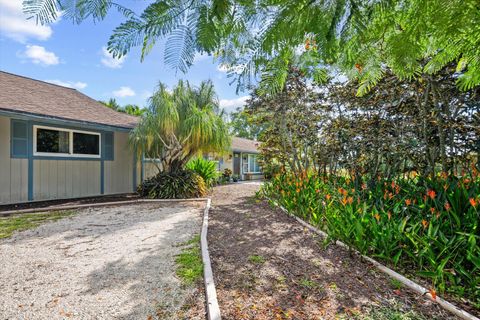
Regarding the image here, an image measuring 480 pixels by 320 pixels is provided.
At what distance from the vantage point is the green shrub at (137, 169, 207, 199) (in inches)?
348

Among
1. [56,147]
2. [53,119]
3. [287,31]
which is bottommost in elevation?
[56,147]

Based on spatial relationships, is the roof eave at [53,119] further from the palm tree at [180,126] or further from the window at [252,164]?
the window at [252,164]

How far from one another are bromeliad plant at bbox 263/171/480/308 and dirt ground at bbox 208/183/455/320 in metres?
0.34

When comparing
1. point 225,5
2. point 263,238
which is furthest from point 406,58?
point 263,238

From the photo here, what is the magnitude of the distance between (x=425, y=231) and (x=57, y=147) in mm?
9893

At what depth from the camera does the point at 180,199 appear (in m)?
8.59

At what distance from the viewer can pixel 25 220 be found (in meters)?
5.68

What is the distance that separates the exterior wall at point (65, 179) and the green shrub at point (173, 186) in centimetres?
172

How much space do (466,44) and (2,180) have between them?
9.90 meters

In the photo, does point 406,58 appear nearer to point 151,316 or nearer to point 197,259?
point 151,316

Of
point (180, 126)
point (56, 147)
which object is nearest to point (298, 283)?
point (180, 126)

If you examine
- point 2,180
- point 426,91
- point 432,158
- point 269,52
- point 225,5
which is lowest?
point 2,180

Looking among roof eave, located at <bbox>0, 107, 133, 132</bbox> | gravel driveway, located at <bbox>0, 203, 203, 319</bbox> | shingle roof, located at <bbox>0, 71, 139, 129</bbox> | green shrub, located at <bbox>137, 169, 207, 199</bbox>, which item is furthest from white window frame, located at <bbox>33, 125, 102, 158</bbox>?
gravel driveway, located at <bbox>0, 203, 203, 319</bbox>

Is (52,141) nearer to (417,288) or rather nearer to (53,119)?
(53,119)
